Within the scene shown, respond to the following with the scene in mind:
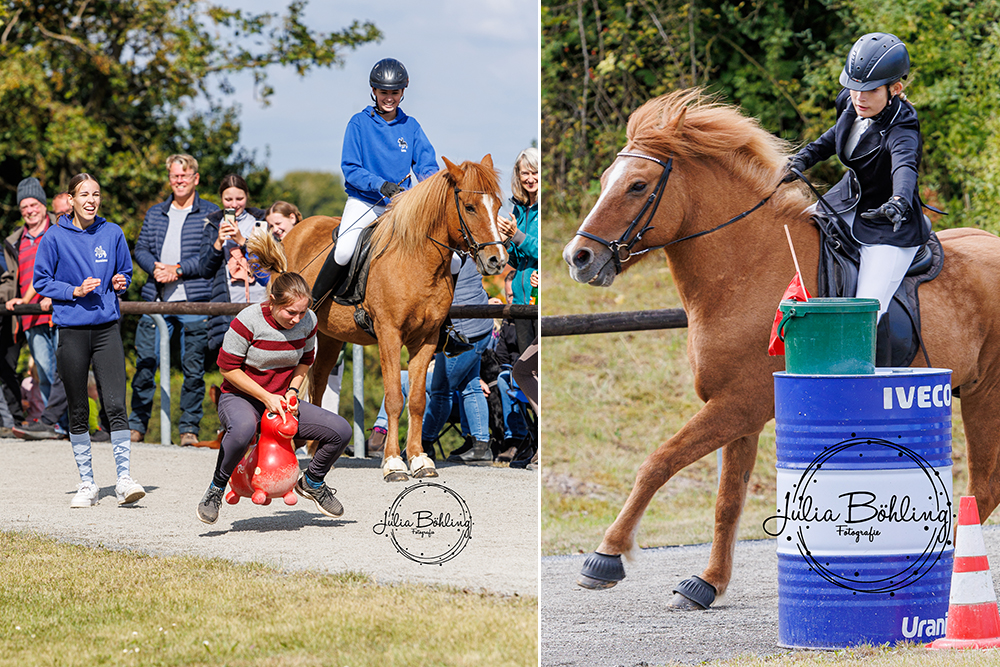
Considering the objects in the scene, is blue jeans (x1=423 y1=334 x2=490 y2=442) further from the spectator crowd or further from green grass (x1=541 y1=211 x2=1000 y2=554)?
green grass (x1=541 y1=211 x2=1000 y2=554)

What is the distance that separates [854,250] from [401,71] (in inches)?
95.6

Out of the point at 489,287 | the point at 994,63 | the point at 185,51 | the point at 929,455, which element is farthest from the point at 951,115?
the point at 185,51

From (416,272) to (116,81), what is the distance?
10264 millimetres

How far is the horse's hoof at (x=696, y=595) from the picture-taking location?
480 centimetres

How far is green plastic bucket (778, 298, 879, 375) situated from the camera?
401 centimetres

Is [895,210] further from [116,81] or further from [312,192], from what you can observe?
[312,192]

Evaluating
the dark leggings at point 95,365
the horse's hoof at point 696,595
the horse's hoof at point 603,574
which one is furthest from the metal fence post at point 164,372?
the horse's hoof at point 603,574

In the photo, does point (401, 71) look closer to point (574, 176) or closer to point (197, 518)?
point (197, 518)

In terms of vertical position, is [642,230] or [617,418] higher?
[642,230]

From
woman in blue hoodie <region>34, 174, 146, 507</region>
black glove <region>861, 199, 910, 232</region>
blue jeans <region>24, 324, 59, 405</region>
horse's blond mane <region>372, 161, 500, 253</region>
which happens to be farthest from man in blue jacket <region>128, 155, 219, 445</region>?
black glove <region>861, 199, 910, 232</region>

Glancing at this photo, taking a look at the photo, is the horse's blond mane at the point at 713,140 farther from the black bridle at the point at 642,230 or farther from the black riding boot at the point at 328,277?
the black riding boot at the point at 328,277

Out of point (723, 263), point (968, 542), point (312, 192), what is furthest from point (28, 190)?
point (312, 192)

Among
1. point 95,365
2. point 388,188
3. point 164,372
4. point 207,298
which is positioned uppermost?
point 388,188

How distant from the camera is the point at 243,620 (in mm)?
3848
